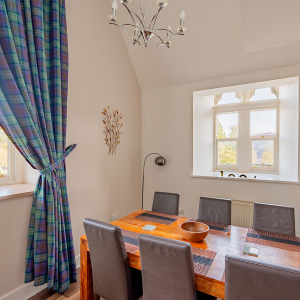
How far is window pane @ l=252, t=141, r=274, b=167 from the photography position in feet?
11.8

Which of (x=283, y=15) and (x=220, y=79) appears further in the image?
(x=220, y=79)

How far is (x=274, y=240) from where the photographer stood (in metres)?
1.62

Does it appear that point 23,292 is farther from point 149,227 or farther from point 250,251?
point 250,251

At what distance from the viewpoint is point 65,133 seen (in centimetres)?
234

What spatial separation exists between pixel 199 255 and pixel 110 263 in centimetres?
60

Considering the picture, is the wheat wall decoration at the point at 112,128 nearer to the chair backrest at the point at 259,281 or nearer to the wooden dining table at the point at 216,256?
the wooden dining table at the point at 216,256

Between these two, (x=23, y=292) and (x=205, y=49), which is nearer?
(x=23, y=292)

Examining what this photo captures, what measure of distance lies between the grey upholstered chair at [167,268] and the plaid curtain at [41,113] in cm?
118

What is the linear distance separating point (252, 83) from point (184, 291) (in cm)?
278

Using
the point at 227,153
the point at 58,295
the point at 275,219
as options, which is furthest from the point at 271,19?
the point at 58,295

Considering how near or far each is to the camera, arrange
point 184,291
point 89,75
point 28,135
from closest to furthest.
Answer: point 184,291
point 28,135
point 89,75

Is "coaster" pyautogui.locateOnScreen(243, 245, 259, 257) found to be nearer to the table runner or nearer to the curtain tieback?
the table runner

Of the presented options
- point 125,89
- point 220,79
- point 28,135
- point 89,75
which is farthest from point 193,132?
point 28,135

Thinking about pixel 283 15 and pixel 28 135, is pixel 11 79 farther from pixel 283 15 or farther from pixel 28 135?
pixel 283 15
